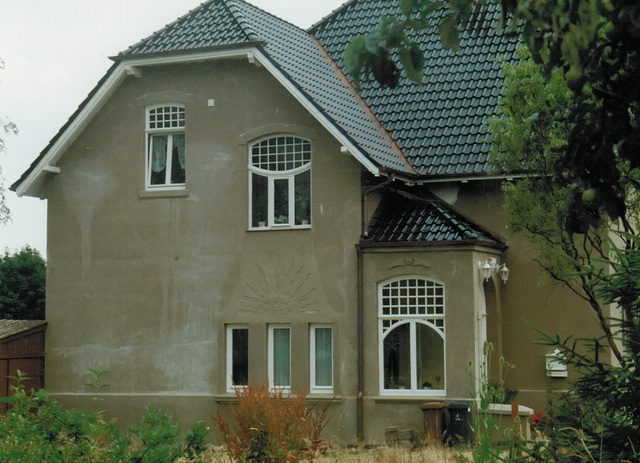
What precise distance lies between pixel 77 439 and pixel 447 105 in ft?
47.5

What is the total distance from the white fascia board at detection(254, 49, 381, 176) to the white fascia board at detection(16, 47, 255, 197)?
745mm

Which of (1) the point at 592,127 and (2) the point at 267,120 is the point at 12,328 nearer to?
(2) the point at 267,120

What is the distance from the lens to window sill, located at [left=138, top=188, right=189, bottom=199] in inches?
828

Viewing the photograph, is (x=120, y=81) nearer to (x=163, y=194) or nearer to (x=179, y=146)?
(x=179, y=146)

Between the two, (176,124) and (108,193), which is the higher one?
(176,124)

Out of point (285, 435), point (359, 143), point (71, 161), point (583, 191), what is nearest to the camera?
point (583, 191)

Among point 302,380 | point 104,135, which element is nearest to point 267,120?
point 104,135

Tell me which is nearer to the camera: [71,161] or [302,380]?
[302,380]

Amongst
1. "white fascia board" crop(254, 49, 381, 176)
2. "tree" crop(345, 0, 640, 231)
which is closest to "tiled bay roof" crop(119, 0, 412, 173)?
"white fascia board" crop(254, 49, 381, 176)

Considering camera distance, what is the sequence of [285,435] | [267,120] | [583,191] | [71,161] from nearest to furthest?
[583,191] → [285,435] → [267,120] → [71,161]

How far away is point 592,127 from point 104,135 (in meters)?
18.1

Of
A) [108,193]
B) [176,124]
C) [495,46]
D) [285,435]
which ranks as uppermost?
[495,46]

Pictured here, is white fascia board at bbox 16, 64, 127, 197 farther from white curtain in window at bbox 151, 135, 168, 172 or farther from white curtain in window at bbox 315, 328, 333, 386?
white curtain in window at bbox 315, 328, 333, 386

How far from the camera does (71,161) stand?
864 inches
